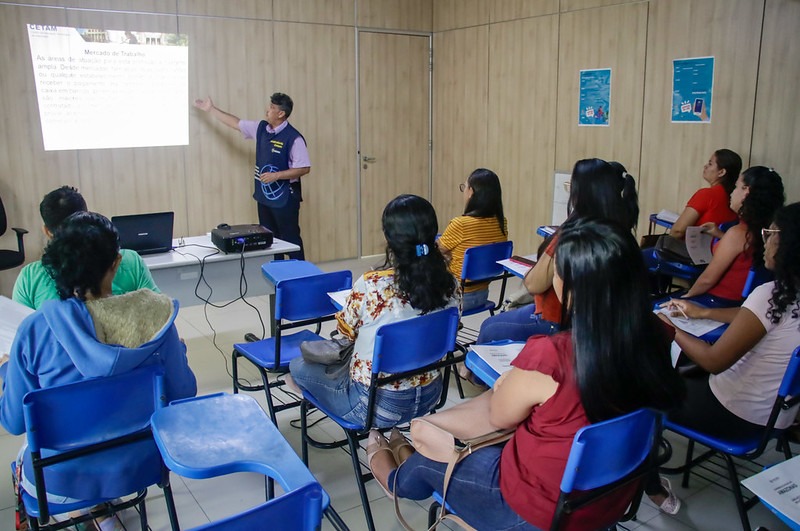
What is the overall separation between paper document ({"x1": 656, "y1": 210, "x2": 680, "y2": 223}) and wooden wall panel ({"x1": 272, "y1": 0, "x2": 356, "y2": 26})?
3456mm

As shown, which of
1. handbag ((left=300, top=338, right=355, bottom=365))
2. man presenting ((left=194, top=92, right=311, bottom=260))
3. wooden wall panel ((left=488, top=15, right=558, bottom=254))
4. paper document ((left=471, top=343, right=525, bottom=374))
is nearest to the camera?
paper document ((left=471, top=343, right=525, bottom=374))

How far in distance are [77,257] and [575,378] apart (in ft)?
4.68

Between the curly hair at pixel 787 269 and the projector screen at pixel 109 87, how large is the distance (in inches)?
192

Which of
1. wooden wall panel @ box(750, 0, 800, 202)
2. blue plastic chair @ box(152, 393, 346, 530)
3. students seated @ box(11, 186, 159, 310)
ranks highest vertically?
wooden wall panel @ box(750, 0, 800, 202)

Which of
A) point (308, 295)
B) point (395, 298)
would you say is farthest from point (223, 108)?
point (395, 298)

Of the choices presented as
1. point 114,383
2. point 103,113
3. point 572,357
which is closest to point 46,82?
point 103,113

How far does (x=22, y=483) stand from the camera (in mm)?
2113

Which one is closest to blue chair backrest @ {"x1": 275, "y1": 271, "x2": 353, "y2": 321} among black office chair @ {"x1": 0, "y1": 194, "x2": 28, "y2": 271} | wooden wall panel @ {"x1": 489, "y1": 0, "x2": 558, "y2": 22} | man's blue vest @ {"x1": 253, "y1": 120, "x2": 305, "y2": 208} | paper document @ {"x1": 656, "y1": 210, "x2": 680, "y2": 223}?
paper document @ {"x1": 656, "y1": 210, "x2": 680, "y2": 223}

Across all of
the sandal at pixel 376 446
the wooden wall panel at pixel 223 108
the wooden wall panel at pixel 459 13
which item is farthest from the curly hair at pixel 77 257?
the wooden wall panel at pixel 459 13

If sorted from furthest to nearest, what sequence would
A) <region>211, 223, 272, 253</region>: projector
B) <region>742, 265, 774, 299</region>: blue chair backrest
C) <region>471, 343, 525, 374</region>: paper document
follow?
<region>211, 223, 272, 253</region>: projector < <region>742, 265, 774, 299</region>: blue chair backrest < <region>471, 343, 525, 374</region>: paper document

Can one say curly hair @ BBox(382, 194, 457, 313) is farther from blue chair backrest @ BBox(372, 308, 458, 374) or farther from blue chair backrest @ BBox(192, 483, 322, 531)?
blue chair backrest @ BBox(192, 483, 322, 531)

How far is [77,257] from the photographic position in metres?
2.01

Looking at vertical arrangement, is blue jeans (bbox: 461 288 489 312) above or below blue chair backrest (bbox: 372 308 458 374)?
below

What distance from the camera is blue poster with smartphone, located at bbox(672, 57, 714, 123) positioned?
16.0 feet
